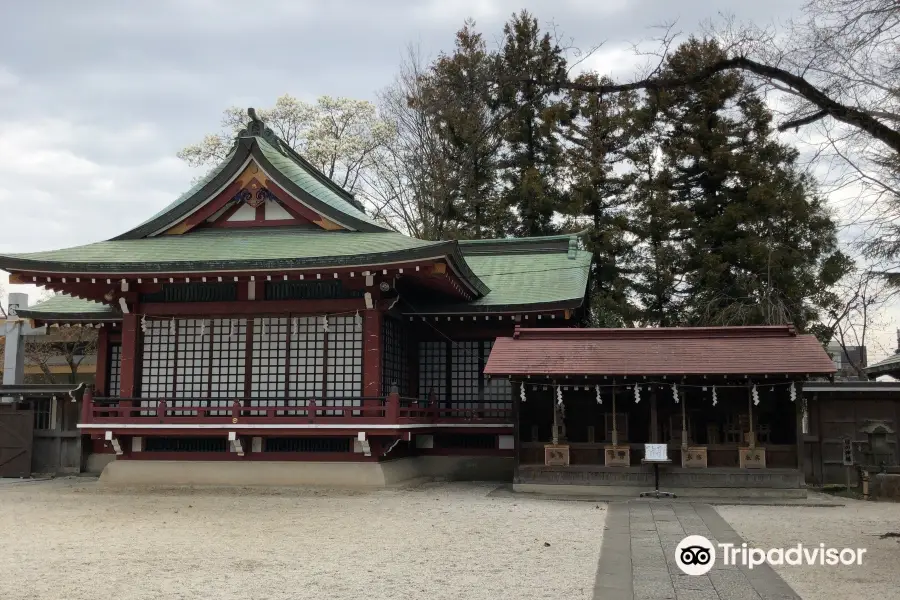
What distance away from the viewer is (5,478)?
71.4 feet

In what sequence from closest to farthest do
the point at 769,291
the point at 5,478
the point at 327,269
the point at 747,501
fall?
the point at 747,501
the point at 327,269
the point at 5,478
the point at 769,291

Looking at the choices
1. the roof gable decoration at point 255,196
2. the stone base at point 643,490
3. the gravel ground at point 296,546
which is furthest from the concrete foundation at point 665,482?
the roof gable decoration at point 255,196

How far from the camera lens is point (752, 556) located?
10273 mm

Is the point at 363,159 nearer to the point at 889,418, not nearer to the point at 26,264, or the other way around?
the point at 26,264

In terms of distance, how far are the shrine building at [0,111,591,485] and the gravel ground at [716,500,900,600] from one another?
25.5 feet

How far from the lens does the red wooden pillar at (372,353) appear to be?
19094 mm

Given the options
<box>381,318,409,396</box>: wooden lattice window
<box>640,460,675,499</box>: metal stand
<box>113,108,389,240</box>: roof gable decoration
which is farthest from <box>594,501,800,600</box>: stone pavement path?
<box>113,108,389,240</box>: roof gable decoration

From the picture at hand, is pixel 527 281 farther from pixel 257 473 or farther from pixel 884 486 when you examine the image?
pixel 884 486

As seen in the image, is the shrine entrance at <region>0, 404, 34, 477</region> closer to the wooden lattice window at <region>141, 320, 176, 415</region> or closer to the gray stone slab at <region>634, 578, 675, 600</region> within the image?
the wooden lattice window at <region>141, 320, 176, 415</region>

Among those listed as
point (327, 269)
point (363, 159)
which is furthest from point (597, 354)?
point (363, 159)

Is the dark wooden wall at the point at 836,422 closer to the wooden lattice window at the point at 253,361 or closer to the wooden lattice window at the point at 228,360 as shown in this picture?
the wooden lattice window at the point at 253,361

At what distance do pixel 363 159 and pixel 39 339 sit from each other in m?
19.0

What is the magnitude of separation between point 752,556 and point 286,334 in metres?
12.8

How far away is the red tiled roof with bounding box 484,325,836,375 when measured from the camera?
17328mm
